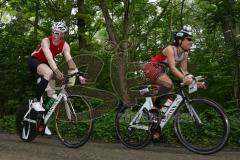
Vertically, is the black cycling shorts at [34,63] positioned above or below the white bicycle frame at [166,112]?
above

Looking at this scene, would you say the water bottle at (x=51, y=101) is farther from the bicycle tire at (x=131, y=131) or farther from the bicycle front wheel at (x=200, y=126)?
the bicycle front wheel at (x=200, y=126)

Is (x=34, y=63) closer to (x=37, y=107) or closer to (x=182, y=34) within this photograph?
(x=37, y=107)

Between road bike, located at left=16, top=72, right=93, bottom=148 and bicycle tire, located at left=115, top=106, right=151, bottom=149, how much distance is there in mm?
588

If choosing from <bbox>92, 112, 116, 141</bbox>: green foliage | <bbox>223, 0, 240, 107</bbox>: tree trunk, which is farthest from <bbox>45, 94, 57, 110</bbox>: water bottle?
<bbox>223, 0, 240, 107</bbox>: tree trunk

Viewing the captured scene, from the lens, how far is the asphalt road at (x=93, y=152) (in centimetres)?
618

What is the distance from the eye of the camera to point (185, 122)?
6664 mm

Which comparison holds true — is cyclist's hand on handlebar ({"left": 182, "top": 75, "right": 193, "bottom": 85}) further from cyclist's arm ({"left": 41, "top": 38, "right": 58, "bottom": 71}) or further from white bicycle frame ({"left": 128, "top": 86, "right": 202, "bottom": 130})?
cyclist's arm ({"left": 41, "top": 38, "right": 58, "bottom": 71})

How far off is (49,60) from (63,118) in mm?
1022

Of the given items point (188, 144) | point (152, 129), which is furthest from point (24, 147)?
point (188, 144)

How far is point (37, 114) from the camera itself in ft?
25.1

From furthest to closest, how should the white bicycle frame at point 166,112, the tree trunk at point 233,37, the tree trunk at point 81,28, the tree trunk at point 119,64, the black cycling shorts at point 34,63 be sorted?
the tree trunk at point 81,28 → the tree trunk at point 119,64 → the tree trunk at point 233,37 → the black cycling shorts at point 34,63 → the white bicycle frame at point 166,112

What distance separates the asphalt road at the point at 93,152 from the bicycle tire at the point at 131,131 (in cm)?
13

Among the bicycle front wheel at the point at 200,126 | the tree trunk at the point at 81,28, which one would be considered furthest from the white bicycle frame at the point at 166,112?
the tree trunk at the point at 81,28

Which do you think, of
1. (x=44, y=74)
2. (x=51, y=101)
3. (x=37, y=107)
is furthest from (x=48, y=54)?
(x=37, y=107)
